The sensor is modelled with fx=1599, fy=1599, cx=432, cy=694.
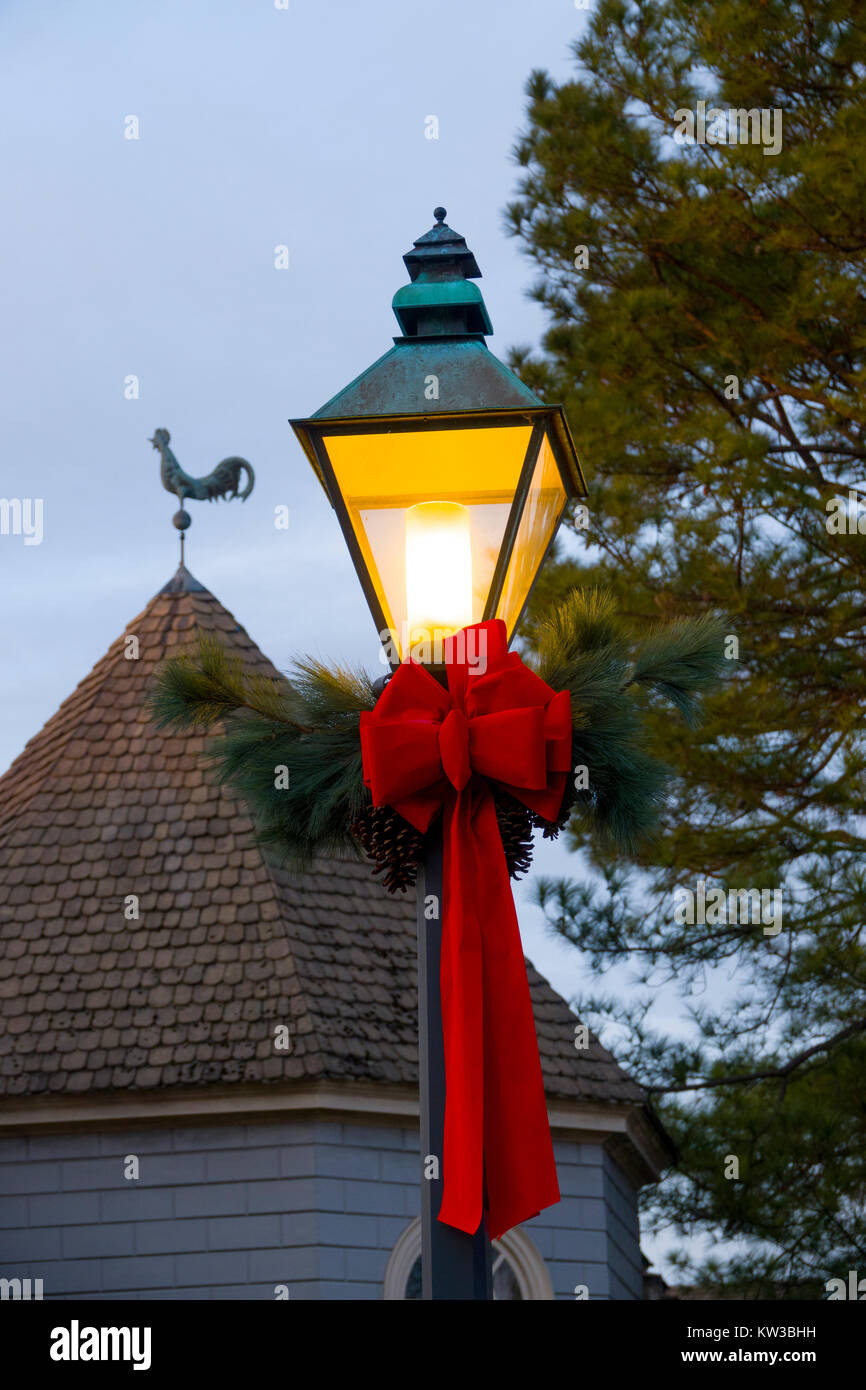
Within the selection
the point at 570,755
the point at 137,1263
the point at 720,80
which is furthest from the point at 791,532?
the point at 570,755

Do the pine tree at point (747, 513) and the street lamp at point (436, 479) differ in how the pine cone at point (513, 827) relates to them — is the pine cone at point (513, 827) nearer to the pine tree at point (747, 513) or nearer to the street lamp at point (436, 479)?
the street lamp at point (436, 479)

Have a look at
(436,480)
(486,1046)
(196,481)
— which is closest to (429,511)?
(436,480)

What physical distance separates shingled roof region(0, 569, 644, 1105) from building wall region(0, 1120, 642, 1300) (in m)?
0.50

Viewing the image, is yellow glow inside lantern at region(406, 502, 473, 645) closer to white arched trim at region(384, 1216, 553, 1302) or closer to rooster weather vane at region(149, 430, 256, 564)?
white arched trim at region(384, 1216, 553, 1302)

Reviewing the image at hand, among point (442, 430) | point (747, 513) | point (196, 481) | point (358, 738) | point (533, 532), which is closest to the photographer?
→ point (442, 430)

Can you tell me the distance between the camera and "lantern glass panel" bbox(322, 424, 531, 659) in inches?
148

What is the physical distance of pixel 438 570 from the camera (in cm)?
379

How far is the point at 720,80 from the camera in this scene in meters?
10.9

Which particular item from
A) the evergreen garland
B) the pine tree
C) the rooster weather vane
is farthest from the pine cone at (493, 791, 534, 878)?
the rooster weather vane

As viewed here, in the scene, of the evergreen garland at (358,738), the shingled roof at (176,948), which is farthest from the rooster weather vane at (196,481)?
the evergreen garland at (358,738)

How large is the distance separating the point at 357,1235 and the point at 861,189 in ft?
25.0

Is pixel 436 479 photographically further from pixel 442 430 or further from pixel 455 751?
pixel 455 751

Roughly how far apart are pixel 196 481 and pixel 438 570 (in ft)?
39.9
